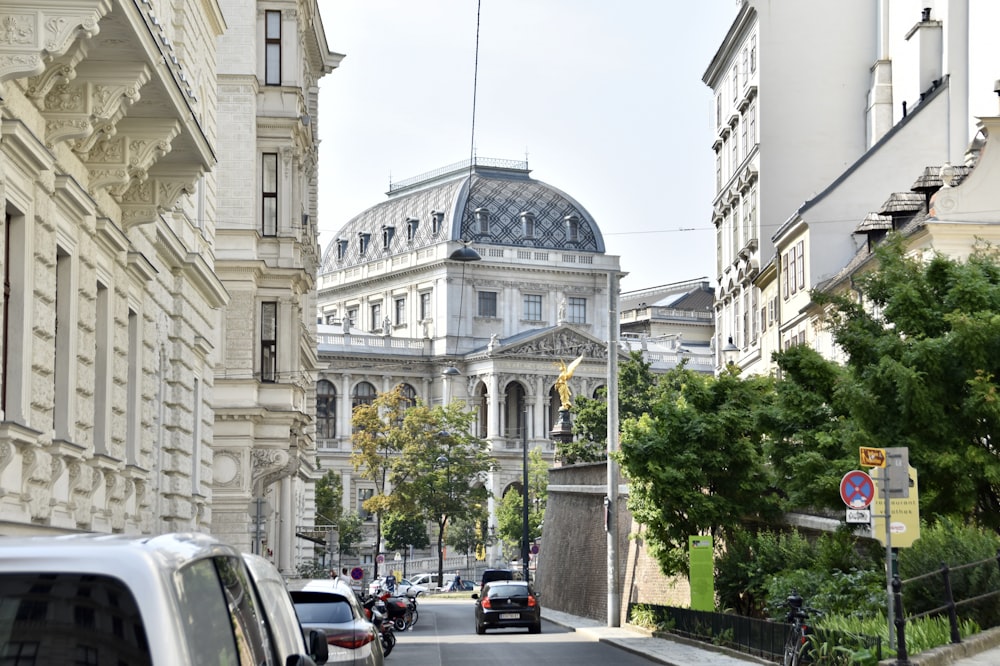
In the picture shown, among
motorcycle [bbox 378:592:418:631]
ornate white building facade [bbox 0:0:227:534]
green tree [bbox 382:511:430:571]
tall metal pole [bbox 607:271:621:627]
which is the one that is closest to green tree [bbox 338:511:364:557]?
green tree [bbox 382:511:430:571]

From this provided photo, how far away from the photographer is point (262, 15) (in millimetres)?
45344

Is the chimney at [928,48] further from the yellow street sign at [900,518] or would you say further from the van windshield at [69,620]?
the van windshield at [69,620]

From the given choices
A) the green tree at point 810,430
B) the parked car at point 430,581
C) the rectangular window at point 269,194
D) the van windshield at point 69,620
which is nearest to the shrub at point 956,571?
the green tree at point 810,430

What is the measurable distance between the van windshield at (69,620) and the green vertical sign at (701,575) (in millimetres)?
32065

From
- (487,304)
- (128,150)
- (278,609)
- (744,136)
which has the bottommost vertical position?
(278,609)

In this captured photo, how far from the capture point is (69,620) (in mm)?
5535

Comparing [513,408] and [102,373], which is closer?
[102,373]

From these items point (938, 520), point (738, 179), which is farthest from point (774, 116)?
point (938, 520)

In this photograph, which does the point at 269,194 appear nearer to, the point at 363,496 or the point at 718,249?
the point at 718,249

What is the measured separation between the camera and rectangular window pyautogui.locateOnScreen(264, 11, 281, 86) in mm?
45062

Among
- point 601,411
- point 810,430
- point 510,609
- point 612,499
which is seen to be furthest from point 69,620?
point 601,411

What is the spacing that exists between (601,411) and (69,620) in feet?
267

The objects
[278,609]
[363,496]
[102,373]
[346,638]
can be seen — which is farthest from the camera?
[363,496]

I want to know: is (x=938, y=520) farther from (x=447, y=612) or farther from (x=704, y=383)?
(x=447, y=612)
